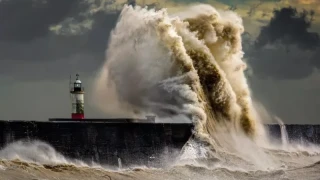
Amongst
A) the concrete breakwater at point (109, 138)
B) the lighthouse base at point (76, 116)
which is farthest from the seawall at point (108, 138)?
the lighthouse base at point (76, 116)

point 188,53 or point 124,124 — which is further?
point 188,53

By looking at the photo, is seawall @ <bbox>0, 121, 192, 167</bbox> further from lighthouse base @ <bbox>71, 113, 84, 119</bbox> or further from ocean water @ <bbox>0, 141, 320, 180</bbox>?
lighthouse base @ <bbox>71, 113, 84, 119</bbox>

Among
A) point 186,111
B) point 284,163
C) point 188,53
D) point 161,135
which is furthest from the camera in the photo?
point 284,163

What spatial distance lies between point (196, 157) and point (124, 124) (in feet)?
9.03

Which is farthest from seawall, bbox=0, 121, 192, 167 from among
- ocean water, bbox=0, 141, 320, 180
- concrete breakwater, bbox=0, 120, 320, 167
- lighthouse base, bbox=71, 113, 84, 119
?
lighthouse base, bbox=71, 113, 84, 119

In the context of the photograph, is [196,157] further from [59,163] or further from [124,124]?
[59,163]

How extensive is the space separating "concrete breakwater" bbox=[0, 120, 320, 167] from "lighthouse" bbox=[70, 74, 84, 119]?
12.4 feet

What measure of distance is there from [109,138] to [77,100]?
465 cm

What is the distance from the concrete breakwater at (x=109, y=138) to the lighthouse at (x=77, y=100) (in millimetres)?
3764

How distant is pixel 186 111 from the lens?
21.7 m

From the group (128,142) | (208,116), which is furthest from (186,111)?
(128,142)

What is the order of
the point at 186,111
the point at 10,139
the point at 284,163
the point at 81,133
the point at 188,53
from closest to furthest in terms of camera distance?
1. the point at 10,139
2. the point at 81,133
3. the point at 186,111
4. the point at 188,53
5. the point at 284,163

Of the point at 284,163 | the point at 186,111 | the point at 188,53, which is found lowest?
the point at 284,163

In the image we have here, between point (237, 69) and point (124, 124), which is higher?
point (237, 69)
